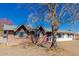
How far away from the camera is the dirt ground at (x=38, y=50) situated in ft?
35.6

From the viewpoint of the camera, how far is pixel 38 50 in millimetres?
11094

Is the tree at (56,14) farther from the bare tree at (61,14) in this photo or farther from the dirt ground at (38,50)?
the dirt ground at (38,50)

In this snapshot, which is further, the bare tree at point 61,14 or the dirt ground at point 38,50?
the bare tree at point 61,14

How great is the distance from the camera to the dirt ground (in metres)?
10.8

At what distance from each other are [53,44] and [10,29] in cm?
189

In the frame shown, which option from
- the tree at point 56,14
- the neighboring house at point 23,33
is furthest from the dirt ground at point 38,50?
the neighboring house at point 23,33

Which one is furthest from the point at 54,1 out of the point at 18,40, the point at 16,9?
the point at 18,40

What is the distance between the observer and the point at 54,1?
1099 cm

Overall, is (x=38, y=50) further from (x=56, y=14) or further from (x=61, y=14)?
(x=61, y=14)

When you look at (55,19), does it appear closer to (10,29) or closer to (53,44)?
(53,44)

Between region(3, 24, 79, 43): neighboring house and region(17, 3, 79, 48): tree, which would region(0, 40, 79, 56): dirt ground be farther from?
region(3, 24, 79, 43): neighboring house

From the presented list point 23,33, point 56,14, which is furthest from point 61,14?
point 23,33

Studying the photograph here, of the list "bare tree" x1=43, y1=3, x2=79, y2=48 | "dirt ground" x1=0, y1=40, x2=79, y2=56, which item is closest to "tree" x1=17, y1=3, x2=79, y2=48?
"bare tree" x1=43, y1=3, x2=79, y2=48

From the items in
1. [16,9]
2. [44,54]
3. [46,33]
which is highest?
[16,9]
